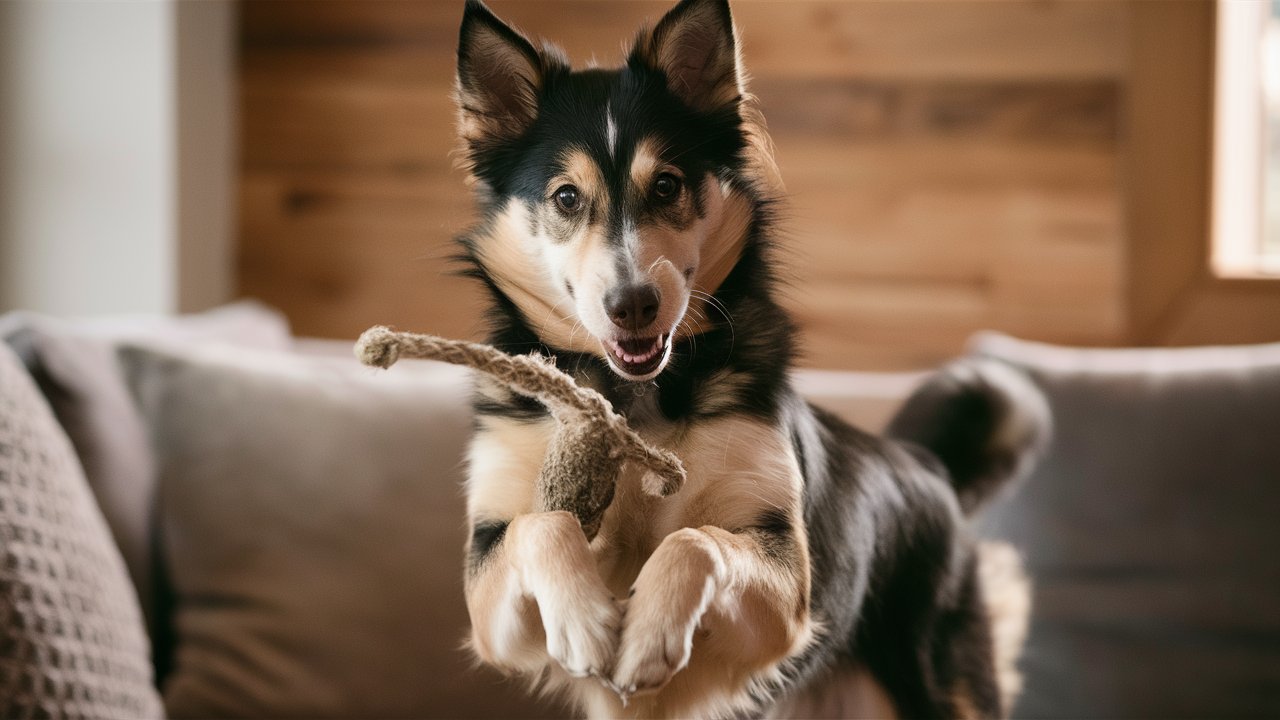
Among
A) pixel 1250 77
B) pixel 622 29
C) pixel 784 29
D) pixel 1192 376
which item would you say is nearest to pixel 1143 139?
pixel 1250 77

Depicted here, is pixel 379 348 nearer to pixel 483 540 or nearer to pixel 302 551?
pixel 483 540

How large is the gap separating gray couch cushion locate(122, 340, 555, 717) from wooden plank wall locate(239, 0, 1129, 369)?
3.65 ft

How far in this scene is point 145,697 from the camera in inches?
52.5

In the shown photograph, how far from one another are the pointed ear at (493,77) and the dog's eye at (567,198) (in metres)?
0.05

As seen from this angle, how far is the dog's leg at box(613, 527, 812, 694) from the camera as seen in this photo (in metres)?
0.52

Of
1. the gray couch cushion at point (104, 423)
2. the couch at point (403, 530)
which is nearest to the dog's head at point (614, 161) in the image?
the couch at point (403, 530)

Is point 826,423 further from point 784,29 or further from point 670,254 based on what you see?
point 784,29

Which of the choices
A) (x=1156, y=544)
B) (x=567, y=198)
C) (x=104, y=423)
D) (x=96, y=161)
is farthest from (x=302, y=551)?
(x=96, y=161)

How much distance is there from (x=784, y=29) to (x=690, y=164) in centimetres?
260

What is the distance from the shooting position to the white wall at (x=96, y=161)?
289cm

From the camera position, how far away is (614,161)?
62cm

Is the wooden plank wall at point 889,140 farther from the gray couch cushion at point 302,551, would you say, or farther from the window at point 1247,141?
the gray couch cushion at point 302,551

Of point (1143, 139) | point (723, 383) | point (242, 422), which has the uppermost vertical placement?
point (1143, 139)

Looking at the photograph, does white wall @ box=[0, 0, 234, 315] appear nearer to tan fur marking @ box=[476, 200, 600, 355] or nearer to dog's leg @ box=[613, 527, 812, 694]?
tan fur marking @ box=[476, 200, 600, 355]
